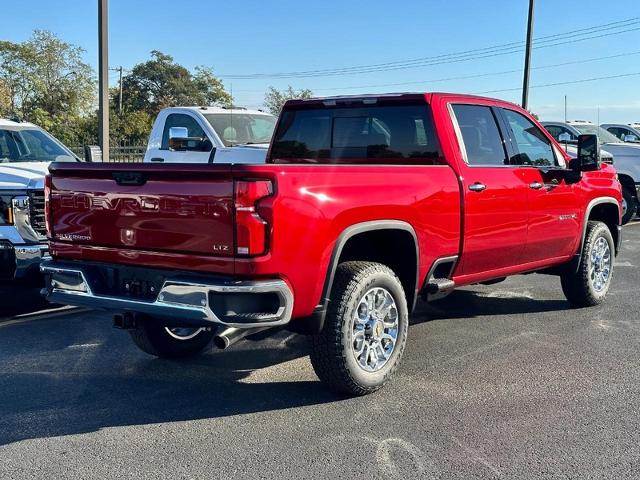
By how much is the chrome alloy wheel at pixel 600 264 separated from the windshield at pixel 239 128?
15.9ft

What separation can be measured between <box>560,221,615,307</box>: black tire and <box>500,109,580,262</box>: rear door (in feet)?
0.89

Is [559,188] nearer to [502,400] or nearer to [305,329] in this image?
[502,400]

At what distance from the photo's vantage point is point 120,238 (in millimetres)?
4430

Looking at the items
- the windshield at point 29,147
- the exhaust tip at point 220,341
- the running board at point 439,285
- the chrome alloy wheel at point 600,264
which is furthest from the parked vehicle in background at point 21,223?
the chrome alloy wheel at point 600,264

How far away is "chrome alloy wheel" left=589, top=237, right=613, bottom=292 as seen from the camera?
23.6 ft

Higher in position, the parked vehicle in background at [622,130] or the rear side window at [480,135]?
the parked vehicle in background at [622,130]

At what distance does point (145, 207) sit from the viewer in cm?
427

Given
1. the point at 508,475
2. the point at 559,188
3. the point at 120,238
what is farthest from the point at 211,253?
the point at 559,188

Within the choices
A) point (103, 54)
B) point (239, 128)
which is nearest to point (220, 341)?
point (239, 128)

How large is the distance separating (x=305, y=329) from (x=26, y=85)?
149 ft

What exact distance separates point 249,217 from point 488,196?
2.38m

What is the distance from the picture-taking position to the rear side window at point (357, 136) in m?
5.60

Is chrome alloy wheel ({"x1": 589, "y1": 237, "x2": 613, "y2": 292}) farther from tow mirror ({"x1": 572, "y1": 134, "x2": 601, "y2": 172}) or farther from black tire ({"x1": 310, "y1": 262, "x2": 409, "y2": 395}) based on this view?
black tire ({"x1": 310, "y1": 262, "x2": 409, "y2": 395})

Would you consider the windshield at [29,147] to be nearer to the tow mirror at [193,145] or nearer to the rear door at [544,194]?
the tow mirror at [193,145]
